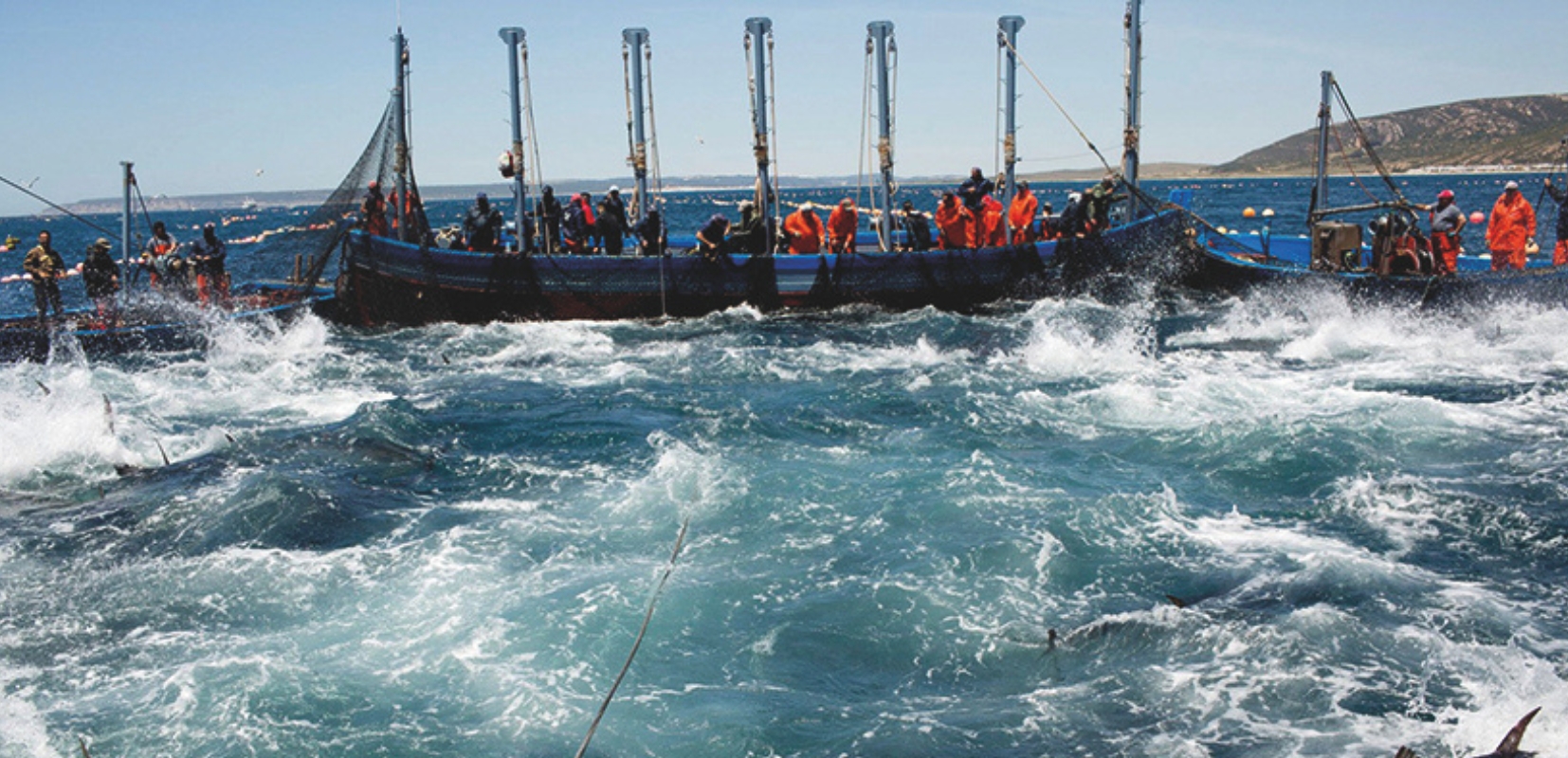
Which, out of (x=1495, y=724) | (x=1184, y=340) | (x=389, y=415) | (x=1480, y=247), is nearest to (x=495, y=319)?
(x=389, y=415)

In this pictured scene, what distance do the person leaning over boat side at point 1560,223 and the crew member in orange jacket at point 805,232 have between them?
41.5ft

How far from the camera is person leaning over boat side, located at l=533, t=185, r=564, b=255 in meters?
23.5

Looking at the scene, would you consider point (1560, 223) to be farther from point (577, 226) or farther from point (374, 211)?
point (374, 211)

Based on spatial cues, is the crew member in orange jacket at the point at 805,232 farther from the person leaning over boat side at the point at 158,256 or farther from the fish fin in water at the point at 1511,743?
the fish fin in water at the point at 1511,743

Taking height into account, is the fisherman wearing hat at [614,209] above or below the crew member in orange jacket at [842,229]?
above

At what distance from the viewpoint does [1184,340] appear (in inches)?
819

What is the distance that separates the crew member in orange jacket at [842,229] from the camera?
23.4 metres

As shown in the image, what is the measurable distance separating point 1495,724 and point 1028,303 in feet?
54.5

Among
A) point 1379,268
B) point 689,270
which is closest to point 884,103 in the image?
point 689,270

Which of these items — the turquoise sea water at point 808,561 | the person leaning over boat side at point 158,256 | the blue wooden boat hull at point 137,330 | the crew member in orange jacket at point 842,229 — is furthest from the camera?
the crew member in orange jacket at point 842,229

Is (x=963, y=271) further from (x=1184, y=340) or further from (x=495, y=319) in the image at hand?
(x=495, y=319)

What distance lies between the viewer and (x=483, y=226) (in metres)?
23.4

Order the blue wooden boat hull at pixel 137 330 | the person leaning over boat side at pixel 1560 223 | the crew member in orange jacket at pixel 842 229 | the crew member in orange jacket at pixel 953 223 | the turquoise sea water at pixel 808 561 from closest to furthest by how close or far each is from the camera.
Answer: the turquoise sea water at pixel 808 561, the person leaning over boat side at pixel 1560 223, the blue wooden boat hull at pixel 137 330, the crew member in orange jacket at pixel 953 223, the crew member in orange jacket at pixel 842 229

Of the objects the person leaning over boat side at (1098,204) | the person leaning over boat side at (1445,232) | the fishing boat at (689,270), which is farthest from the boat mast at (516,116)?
the person leaning over boat side at (1445,232)
